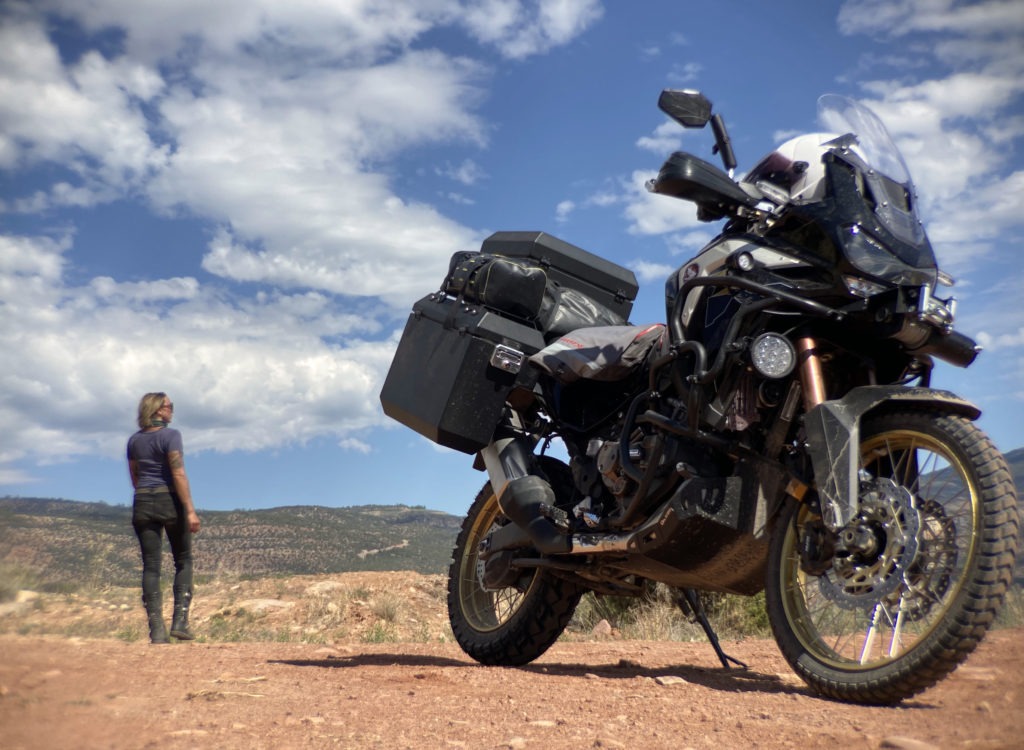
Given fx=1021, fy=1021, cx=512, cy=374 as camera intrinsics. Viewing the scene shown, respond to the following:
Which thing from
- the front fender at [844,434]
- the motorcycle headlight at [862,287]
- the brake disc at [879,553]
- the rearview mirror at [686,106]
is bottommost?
the brake disc at [879,553]

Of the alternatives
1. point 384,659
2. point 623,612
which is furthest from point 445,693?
point 623,612

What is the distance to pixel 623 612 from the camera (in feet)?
35.6

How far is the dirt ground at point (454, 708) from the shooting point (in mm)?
2980

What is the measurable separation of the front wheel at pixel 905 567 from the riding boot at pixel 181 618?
5414 millimetres

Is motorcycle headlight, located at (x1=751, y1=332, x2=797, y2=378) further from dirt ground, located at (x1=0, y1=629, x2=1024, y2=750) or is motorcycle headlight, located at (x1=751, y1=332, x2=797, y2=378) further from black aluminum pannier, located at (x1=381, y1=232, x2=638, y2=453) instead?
black aluminum pannier, located at (x1=381, y1=232, x2=638, y2=453)

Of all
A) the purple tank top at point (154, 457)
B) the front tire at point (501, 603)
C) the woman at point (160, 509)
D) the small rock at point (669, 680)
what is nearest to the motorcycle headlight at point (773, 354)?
the small rock at point (669, 680)

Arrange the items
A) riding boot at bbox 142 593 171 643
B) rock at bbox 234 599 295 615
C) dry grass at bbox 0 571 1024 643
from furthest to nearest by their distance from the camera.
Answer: rock at bbox 234 599 295 615, dry grass at bbox 0 571 1024 643, riding boot at bbox 142 593 171 643

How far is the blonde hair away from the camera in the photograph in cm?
827

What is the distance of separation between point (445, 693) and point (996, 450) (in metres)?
2.29

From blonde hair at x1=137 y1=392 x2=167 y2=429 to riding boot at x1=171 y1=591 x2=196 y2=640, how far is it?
139cm

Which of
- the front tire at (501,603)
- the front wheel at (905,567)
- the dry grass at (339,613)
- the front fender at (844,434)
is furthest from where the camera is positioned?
the dry grass at (339,613)

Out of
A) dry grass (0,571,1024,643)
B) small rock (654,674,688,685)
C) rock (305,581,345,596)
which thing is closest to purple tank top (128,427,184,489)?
dry grass (0,571,1024,643)

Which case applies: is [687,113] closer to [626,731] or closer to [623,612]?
[626,731]

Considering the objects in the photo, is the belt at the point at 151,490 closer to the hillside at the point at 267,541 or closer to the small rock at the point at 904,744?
the small rock at the point at 904,744
